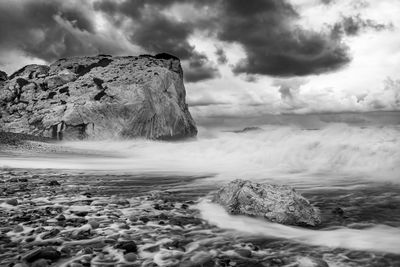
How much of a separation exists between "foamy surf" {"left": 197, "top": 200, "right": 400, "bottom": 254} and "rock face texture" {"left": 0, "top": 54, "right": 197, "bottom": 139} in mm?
40499

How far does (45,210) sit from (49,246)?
250cm

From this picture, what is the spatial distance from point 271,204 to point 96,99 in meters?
43.9

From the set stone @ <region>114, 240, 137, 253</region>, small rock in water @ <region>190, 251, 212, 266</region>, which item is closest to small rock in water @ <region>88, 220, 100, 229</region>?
stone @ <region>114, 240, 137, 253</region>

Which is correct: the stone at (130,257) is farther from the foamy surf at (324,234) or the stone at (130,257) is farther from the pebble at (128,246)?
the foamy surf at (324,234)

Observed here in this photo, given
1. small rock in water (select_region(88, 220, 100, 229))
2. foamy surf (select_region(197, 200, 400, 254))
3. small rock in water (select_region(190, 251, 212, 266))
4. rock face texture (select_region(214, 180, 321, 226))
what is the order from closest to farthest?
1. small rock in water (select_region(190, 251, 212, 266))
2. foamy surf (select_region(197, 200, 400, 254))
3. small rock in water (select_region(88, 220, 100, 229))
4. rock face texture (select_region(214, 180, 321, 226))

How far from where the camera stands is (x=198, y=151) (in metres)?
32.1

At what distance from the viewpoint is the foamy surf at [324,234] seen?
233 inches

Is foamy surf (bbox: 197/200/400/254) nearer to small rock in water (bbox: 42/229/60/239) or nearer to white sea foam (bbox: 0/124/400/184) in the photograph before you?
small rock in water (bbox: 42/229/60/239)

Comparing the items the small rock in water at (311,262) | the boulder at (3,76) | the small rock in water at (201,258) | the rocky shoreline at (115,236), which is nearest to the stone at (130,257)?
the rocky shoreline at (115,236)

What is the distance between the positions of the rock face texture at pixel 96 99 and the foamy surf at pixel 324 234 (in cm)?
4050

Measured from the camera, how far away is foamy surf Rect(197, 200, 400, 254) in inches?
233

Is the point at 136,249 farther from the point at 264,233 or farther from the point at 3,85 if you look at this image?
the point at 3,85

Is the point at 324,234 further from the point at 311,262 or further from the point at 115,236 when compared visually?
the point at 115,236

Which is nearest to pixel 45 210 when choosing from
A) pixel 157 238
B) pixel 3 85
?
pixel 157 238
